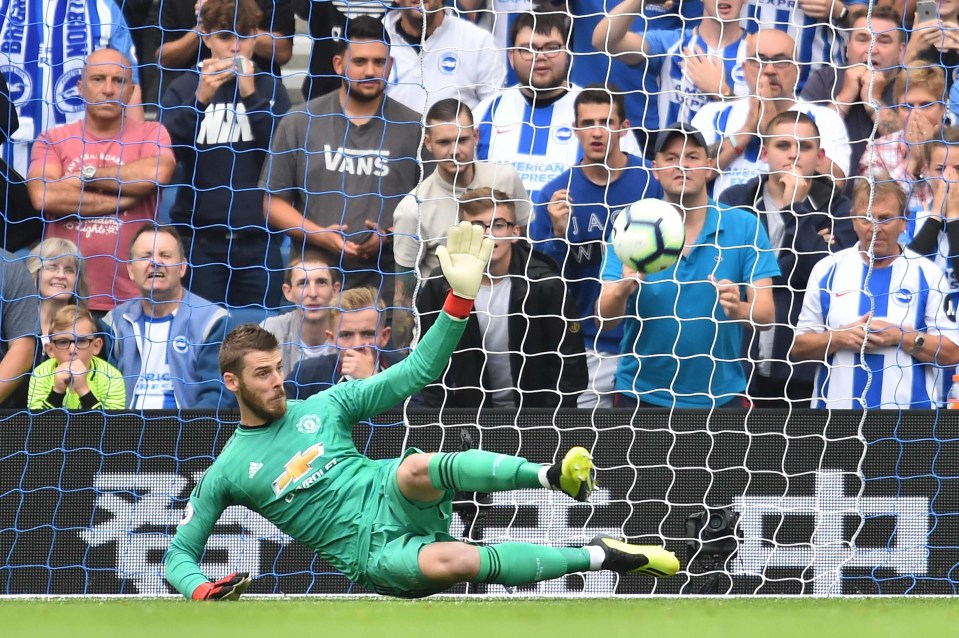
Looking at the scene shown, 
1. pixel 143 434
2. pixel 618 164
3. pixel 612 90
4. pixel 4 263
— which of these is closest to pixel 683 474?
pixel 618 164

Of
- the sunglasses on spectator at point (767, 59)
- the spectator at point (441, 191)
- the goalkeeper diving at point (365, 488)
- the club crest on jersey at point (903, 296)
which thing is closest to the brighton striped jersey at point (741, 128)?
the sunglasses on spectator at point (767, 59)

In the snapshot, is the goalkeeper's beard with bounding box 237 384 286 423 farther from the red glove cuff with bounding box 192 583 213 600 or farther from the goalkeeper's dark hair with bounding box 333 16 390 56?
the goalkeeper's dark hair with bounding box 333 16 390 56

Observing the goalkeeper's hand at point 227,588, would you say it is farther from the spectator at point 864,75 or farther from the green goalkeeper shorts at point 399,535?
the spectator at point 864,75

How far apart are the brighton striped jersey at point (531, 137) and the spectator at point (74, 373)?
87.5 inches

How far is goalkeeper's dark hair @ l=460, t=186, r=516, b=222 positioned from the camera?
6.50 m

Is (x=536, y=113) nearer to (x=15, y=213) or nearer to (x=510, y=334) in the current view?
(x=510, y=334)

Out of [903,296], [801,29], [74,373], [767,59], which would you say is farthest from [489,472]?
[801,29]

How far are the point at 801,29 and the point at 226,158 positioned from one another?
10.6 feet

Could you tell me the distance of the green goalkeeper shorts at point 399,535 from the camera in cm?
462

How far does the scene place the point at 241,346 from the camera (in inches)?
191

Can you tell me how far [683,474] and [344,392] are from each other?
6.44 feet

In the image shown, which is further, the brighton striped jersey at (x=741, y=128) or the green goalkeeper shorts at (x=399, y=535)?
the brighton striped jersey at (x=741, y=128)

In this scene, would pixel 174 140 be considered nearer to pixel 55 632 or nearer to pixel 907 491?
pixel 55 632

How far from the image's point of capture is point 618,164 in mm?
6773
